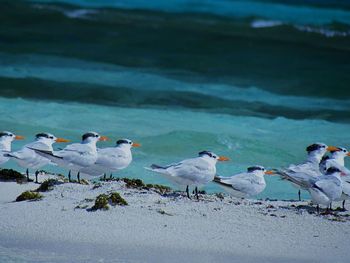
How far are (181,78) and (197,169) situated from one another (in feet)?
39.1

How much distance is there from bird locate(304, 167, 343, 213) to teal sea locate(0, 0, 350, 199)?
8.36 feet

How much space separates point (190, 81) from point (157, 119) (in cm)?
397

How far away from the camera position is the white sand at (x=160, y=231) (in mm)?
9039

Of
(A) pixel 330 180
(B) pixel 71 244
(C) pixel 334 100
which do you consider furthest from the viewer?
(C) pixel 334 100

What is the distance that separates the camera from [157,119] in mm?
18594

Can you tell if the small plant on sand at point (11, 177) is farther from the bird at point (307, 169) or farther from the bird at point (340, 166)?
the bird at point (340, 166)

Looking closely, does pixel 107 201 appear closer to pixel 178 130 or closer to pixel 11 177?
pixel 11 177

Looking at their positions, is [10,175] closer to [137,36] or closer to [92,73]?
[92,73]

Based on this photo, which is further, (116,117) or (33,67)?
(33,67)

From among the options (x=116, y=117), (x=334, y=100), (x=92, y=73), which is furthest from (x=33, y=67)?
(x=334, y=100)

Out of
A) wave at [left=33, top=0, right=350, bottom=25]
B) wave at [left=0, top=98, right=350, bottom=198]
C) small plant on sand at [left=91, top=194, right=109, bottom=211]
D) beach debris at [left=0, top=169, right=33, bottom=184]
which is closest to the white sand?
small plant on sand at [left=91, top=194, right=109, bottom=211]

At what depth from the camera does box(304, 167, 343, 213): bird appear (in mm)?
10531

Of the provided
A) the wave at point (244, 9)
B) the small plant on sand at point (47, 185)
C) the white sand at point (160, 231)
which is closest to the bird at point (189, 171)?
the white sand at point (160, 231)

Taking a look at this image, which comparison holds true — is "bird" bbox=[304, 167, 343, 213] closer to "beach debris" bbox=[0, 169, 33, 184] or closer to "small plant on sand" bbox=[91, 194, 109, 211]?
"small plant on sand" bbox=[91, 194, 109, 211]
